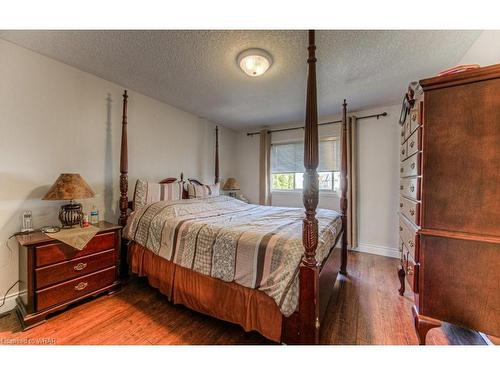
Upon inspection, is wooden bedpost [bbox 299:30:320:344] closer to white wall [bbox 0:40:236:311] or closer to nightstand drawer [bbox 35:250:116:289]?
nightstand drawer [bbox 35:250:116:289]

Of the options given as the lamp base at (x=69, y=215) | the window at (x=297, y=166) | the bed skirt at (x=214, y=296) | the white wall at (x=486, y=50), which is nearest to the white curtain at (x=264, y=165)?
the window at (x=297, y=166)

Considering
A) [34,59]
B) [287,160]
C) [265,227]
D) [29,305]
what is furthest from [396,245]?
[34,59]

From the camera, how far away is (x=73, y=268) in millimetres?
1771

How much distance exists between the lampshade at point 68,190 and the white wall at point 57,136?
1.19 feet

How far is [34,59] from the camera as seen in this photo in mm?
1907

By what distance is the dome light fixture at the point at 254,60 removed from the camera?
1818mm

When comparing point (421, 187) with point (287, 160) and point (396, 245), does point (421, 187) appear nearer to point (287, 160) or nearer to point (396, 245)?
point (396, 245)

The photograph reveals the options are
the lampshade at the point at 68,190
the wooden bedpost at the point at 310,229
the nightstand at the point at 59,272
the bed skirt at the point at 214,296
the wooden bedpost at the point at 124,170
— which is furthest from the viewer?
the wooden bedpost at the point at 124,170

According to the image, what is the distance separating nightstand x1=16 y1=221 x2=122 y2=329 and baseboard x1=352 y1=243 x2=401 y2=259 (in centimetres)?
353

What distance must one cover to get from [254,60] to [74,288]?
2.60 metres

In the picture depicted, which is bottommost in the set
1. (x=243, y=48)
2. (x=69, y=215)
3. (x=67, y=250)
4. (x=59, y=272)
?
(x=59, y=272)

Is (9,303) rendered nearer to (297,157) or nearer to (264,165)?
(264,165)

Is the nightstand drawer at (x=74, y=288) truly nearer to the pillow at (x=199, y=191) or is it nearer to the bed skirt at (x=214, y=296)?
the bed skirt at (x=214, y=296)

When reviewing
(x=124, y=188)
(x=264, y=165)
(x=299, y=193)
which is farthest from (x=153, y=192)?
(x=299, y=193)
